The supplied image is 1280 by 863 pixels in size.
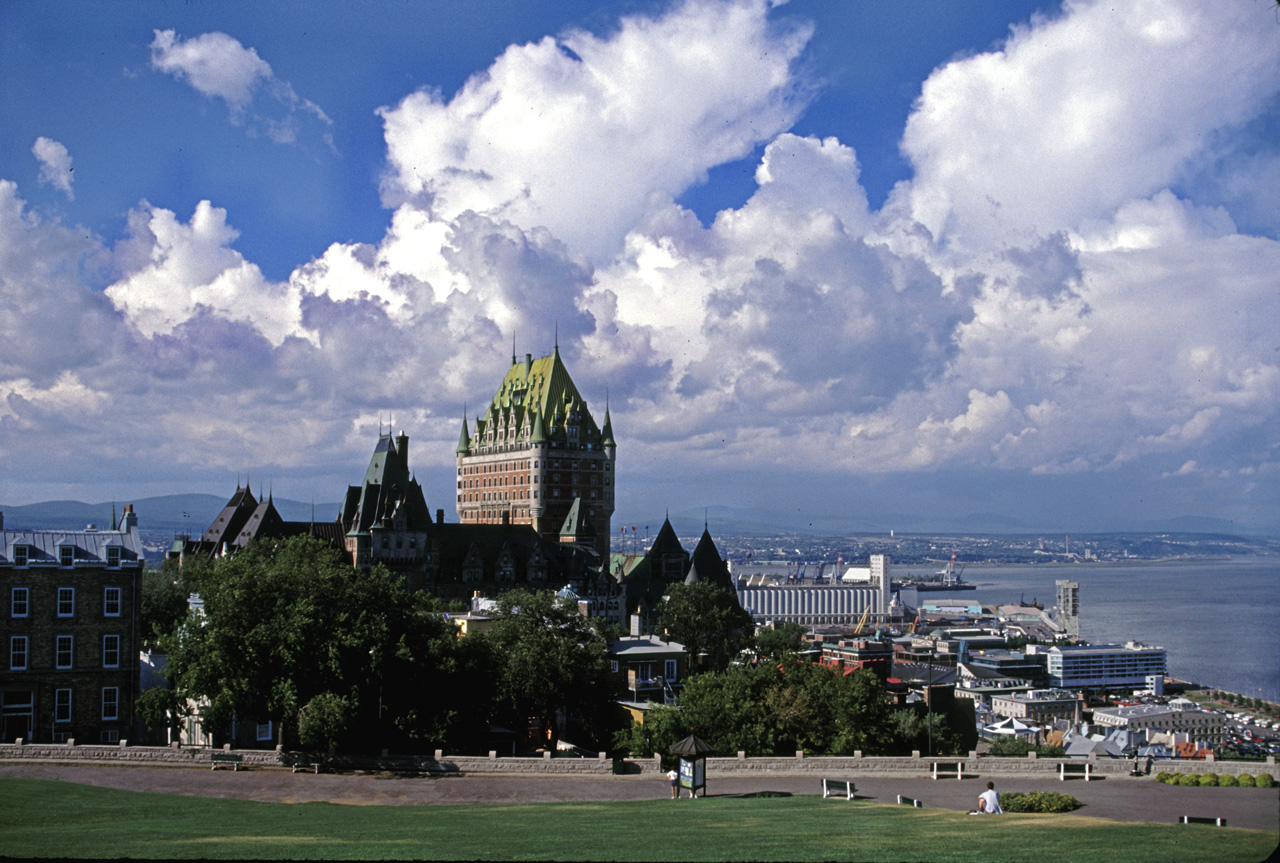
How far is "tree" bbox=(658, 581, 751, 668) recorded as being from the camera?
3354 inches

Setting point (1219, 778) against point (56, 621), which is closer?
point (1219, 778)

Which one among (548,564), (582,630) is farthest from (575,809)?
(548,564)

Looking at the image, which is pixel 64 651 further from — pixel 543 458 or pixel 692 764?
pixel 543 458

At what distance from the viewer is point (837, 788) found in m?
33.1

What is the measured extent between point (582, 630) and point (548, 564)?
194 feet

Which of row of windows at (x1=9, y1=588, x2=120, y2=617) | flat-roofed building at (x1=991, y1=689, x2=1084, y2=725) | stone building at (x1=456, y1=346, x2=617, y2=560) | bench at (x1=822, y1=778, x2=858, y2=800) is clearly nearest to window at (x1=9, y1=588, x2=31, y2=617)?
row of windows at (x1=9, y1=588, x2=120, y2=617)

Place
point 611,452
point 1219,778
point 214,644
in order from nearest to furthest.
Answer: point 1219,778 < point 214,644 < point 611,452

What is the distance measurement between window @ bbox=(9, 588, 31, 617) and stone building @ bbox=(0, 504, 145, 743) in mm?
39

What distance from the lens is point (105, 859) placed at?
19312 mm

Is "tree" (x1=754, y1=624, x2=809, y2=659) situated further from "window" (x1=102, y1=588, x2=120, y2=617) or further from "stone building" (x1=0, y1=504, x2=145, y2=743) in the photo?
"window" (x1=102, y1=588, x2=120, y2=617)

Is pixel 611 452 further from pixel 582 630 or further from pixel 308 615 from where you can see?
pixel 308 615

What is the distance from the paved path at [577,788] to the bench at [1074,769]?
1.39ft

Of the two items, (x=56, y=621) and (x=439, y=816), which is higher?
(x=56, y=621)

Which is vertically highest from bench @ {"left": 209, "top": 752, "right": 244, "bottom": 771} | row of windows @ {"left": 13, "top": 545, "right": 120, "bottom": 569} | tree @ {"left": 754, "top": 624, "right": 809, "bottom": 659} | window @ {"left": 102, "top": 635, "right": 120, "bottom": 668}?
row of windows @ {"left": 13, "top": 545, "right": 120, "bottom": 569}
